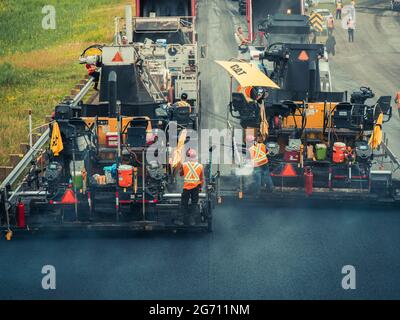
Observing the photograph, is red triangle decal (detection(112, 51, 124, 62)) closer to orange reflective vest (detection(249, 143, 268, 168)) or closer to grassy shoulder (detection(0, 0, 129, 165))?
orange reflective vest (detection(249, 143, 268, 168))

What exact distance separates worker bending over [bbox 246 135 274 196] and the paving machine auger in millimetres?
1250

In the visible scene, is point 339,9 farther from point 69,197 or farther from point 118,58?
point 69,197

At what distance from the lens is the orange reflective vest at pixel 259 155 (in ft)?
67.7

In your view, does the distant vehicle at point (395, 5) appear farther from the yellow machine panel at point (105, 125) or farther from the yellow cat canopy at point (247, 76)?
the yellow machine panel at point (105, 125)

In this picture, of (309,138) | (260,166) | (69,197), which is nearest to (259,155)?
(260,166)

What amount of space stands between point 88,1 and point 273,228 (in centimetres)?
3729

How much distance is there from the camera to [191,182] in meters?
18.8

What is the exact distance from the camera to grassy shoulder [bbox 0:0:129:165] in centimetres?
3086

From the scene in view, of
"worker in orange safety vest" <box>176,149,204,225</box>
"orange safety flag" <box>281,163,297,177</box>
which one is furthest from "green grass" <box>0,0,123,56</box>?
"worker in orange safety vest" <box>176,149,204,225</box>

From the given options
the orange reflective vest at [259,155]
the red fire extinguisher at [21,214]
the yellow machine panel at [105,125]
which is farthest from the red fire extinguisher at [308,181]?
the red fire extinguisher at [21,214]

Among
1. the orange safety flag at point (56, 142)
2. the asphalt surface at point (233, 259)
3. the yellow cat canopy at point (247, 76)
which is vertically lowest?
the asphalt surface at point (233, 259)

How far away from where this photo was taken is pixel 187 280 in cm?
1634

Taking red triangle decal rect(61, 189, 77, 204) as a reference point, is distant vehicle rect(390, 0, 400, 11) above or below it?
above

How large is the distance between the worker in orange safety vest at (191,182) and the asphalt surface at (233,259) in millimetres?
708
